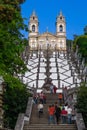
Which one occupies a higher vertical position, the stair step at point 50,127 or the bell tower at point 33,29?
the bell tower at point 33,29

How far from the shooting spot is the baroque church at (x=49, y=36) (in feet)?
441

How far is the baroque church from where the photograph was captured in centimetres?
13438

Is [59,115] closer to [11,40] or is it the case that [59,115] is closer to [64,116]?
[64,116]

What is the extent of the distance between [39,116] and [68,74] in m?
31.5

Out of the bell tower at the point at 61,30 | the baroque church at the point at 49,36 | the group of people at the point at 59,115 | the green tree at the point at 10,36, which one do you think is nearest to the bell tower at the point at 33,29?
the baroque church at the point at 49,36

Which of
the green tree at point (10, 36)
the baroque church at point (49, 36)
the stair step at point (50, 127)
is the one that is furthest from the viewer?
the baroque church at point (49, 36)

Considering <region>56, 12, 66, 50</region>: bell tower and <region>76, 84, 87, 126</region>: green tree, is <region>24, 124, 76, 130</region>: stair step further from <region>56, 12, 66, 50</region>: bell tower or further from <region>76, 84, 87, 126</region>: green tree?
<region>56, 12, 66, 50</region>: bell tower

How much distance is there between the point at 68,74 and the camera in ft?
182

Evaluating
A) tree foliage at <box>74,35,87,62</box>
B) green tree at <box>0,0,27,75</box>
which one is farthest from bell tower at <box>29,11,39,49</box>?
green tree at <box>0,0,27,75</box>

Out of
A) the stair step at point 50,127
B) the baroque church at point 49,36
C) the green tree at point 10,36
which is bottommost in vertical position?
the stair step at point 50,127

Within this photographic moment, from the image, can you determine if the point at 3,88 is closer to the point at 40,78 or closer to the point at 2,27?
the point at 2,27

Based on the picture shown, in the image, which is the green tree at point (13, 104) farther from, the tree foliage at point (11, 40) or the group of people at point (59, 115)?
the tree foliage at point (11, 40)

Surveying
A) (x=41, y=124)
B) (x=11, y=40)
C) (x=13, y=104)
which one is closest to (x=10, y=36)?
(x=11, y=40)

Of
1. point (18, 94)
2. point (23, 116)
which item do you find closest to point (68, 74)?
point (18, 94)
